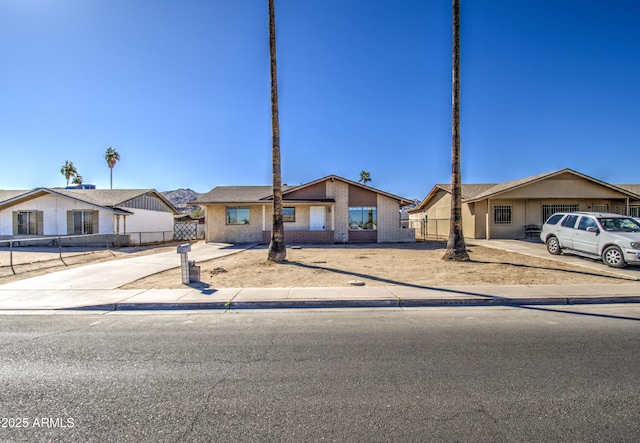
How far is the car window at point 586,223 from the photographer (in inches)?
465

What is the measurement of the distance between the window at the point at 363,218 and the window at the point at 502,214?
29.0ft

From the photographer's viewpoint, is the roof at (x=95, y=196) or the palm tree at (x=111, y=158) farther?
the palm tree at (x=111, y=158)

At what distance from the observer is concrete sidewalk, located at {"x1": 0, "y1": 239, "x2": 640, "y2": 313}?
6.73 m

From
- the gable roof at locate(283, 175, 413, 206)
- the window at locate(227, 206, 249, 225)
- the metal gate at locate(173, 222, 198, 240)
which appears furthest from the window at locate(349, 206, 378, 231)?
the metal gate at locate(173, 222, 198, 240)

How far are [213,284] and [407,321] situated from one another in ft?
18.0

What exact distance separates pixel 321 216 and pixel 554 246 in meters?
13.6

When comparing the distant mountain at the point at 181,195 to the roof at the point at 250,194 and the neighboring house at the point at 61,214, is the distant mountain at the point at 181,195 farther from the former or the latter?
the roof at the point at 250,194

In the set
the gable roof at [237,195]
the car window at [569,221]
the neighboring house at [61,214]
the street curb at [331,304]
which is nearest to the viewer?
the street curb at [331,304]

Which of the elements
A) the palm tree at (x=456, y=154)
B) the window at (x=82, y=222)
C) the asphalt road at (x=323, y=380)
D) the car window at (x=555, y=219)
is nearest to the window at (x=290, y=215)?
the palm tree at (x=456, y=154)

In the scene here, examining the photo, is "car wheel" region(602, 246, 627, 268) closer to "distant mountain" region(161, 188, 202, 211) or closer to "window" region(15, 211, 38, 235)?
"window" region(15, 211, 38, 235)

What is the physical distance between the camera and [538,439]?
2461 mm

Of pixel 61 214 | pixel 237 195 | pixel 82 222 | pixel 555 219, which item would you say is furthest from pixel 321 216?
pixel 61 214

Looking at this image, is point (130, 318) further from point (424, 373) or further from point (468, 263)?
point (468, 263)

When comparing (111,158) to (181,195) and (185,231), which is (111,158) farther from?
A: (181,195)
